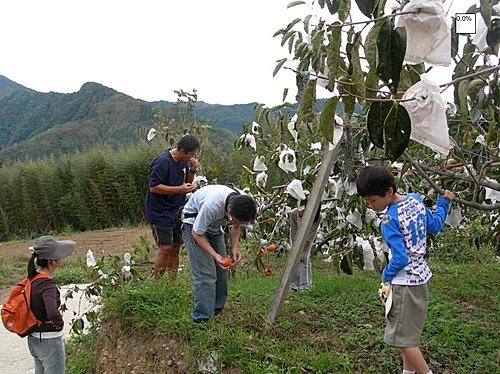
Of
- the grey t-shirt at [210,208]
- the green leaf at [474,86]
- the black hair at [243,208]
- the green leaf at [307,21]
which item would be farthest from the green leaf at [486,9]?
the grey t-shirt at [210,208]

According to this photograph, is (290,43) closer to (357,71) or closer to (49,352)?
(357,71)

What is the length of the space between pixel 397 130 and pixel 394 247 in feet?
3.49

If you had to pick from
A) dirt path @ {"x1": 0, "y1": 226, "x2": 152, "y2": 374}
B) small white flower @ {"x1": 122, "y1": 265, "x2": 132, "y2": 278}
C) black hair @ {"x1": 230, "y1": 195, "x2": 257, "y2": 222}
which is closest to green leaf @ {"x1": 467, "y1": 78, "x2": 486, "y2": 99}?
black hair @ {"x1": 230, "y1": 195, "x2": 257, "y2": 222}

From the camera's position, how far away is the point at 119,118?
25.0m

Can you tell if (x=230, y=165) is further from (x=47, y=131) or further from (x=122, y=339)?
(x=47, y=131)

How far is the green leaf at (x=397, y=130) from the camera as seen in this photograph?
0.94m

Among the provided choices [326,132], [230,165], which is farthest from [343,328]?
[230,165]

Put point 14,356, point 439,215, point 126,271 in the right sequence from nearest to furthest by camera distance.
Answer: point 439,215 < point 126,271 < point 14,356

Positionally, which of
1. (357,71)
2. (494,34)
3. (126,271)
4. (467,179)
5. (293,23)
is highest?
(293,23)

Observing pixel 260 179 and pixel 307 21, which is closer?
pixel 307 21

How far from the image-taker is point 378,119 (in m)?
0.98

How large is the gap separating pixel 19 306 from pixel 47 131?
24.2 meters

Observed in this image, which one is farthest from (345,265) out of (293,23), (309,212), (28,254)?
(28,254)

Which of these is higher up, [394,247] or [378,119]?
[378,119]
